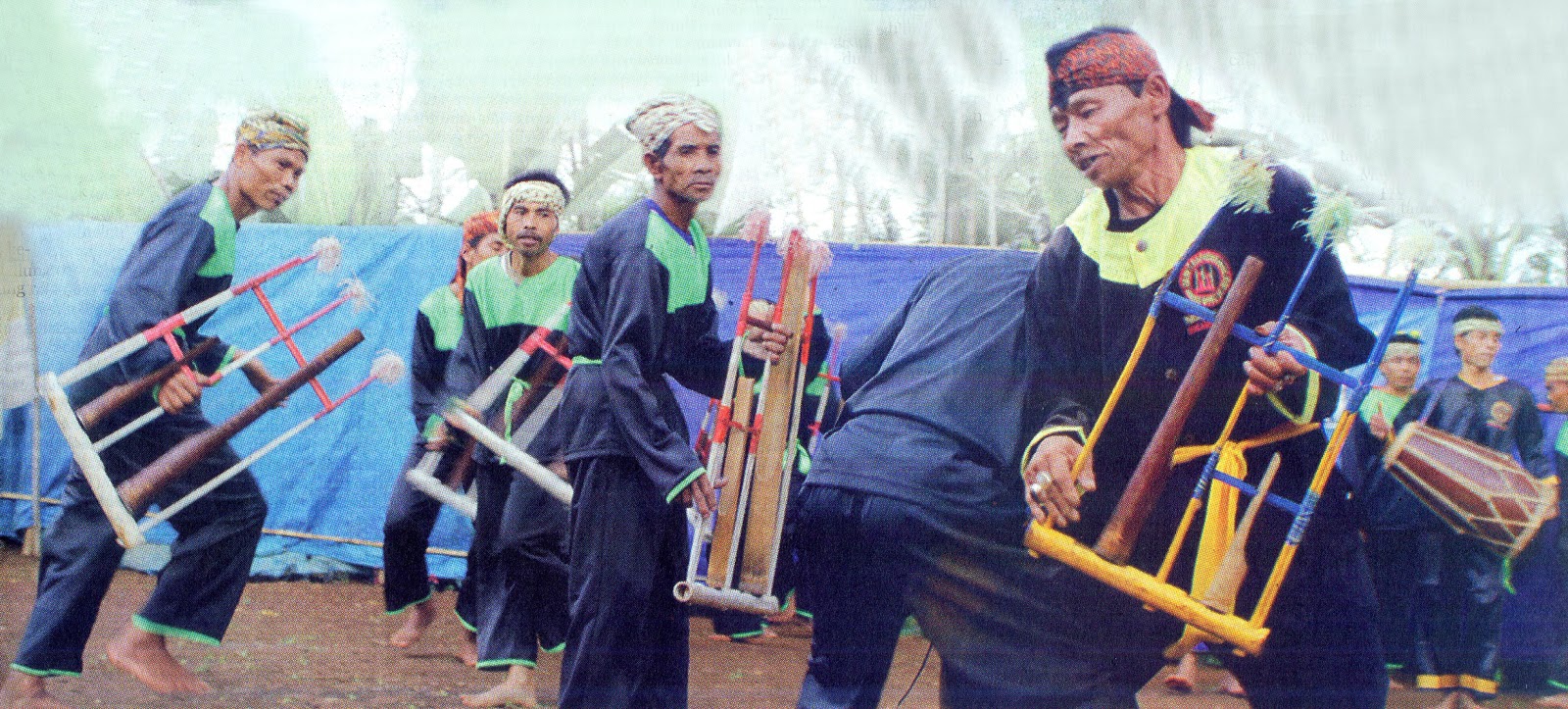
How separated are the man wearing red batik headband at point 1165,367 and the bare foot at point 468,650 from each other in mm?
2065

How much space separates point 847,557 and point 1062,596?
23.0 inches

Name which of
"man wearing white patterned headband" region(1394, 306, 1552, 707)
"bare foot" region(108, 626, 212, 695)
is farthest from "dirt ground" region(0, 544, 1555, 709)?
"man wearing white patterned headband" region(1394, 306, 1552, 707)

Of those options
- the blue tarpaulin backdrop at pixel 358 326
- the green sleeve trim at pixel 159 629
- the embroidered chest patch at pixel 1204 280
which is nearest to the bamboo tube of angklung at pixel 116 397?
the blue tarpaulin backdrop at pixel 358 326

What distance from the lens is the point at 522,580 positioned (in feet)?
14.8

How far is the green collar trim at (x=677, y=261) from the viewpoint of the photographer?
3754mm

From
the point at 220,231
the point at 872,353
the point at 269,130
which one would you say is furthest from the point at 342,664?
the point at 872,353

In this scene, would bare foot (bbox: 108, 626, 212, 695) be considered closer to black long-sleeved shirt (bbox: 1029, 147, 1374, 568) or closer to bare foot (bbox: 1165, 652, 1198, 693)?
black long-sleeved shirt (bbox: 1029, 147, 1374, 568)

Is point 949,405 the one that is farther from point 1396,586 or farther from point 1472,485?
point 1472,485

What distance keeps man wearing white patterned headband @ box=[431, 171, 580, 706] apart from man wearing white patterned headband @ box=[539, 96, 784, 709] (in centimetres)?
67

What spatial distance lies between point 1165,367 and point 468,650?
102 inches

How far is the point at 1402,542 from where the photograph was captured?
4.03 m

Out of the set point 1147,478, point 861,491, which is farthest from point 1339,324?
point 861,491

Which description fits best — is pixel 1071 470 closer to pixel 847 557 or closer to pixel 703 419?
pixel 847 557

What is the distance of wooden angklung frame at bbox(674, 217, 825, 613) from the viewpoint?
3828 millimetres
